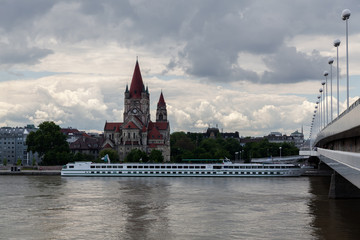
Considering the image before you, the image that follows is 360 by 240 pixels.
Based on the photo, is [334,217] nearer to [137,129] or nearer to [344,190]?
[344,190]

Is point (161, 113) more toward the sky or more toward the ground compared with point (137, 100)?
more toward the ground

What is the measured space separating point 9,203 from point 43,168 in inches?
2377

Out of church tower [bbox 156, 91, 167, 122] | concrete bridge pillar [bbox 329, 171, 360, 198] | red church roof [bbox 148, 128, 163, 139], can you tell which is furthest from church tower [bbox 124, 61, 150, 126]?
concrete bridge pillar [bbox 329, 171, 360, 198]

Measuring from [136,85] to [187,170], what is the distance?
57.7m

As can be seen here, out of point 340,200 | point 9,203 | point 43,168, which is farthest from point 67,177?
point 340,200

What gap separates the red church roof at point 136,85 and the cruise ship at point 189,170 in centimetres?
5278

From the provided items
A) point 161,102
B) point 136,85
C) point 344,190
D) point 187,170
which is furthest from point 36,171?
point 344,190

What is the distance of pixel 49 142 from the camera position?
111 m

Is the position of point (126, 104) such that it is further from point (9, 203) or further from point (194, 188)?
point (9, 203)

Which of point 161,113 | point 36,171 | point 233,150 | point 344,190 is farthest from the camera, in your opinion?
point 233,150

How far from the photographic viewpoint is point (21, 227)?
32.3 m

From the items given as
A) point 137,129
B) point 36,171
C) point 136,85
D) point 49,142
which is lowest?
point 36,171

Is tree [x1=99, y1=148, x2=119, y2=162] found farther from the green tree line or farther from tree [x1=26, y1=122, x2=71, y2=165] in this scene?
the green tree line

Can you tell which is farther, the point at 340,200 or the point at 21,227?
the point at 340,200
